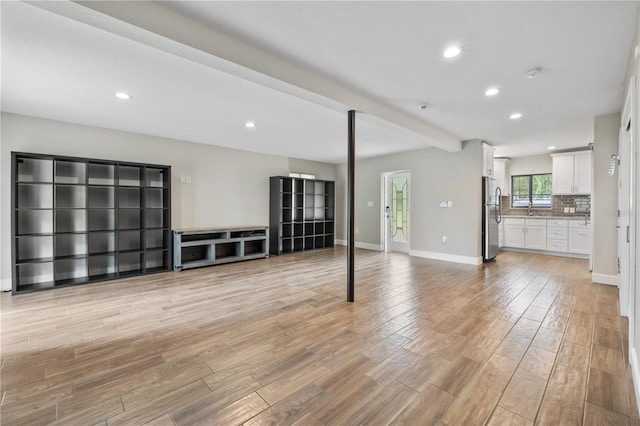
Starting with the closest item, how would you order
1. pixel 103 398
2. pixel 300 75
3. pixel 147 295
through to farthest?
1. pixel 103 398
2. pixel 300 75
3. pixel 147 295

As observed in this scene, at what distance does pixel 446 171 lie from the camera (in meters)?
5.88

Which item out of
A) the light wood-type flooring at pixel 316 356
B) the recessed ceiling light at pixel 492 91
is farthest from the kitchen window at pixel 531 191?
the recessed ceiling light at pixel 492 91

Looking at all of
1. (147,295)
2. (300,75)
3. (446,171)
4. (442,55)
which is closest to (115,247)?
(147,295)

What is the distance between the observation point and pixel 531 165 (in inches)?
277

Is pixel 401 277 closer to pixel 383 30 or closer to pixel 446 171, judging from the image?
pixel 446 171

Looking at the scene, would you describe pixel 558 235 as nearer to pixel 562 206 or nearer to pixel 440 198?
pixel 562 206

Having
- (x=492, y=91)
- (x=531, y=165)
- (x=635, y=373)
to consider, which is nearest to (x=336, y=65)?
(x=492, y=91)

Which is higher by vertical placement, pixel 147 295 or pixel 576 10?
pixel 576 10

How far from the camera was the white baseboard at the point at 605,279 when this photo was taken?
3887 millimetres

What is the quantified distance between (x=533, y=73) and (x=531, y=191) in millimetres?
5622

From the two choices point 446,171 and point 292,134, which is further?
point 446,171

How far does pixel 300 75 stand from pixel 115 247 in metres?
4.07

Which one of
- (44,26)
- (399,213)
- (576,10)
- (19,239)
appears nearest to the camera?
(576,10)

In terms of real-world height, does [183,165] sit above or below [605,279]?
above
